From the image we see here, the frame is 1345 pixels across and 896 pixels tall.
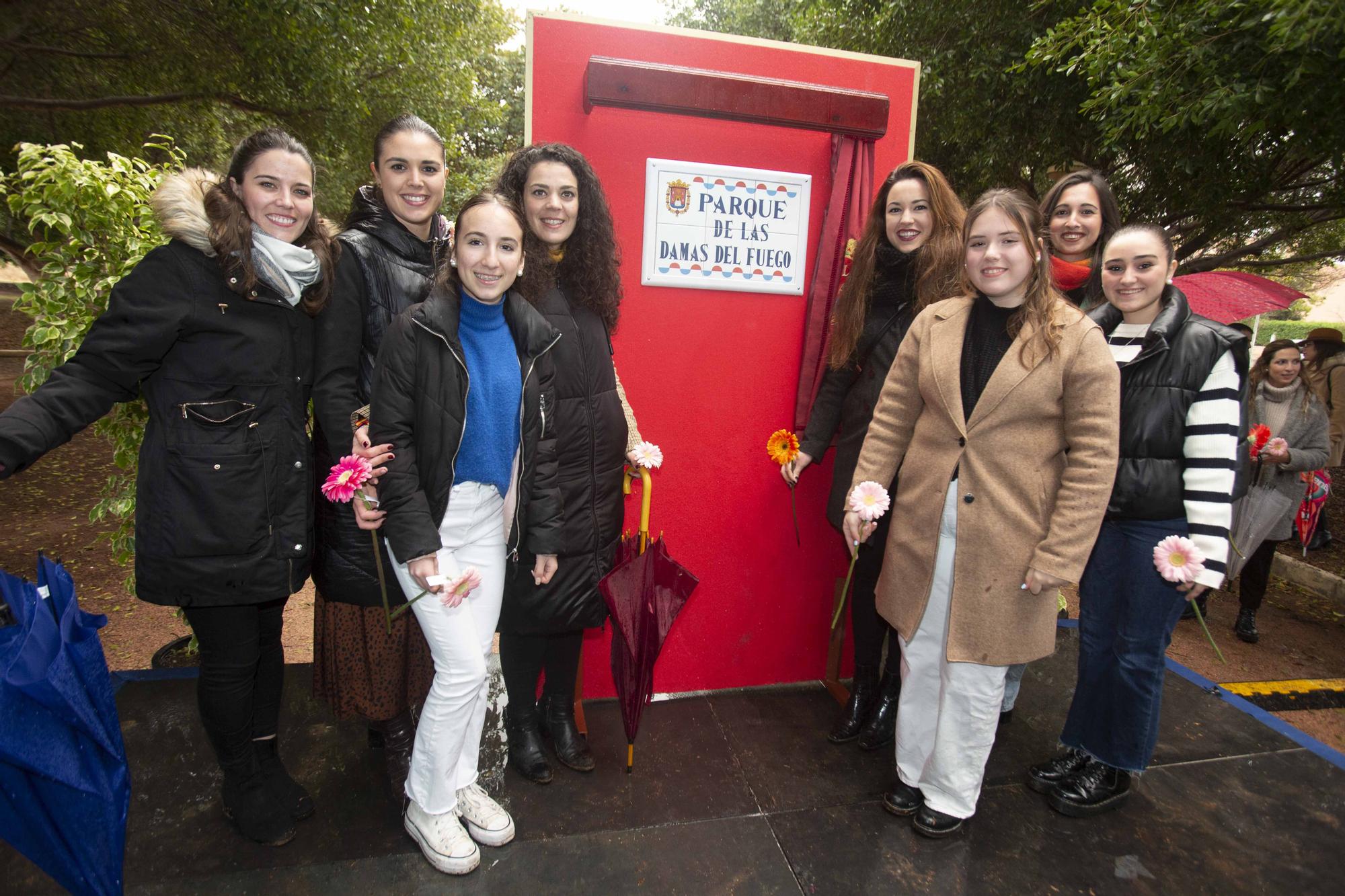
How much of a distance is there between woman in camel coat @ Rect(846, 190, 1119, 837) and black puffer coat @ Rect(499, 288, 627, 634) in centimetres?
77

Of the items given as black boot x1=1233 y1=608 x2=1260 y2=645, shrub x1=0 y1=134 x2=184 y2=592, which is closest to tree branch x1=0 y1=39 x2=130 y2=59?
shrub x1=0 y1=134 x2=184 y2=592

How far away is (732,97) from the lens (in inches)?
99.3

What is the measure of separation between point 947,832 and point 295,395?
2283mm

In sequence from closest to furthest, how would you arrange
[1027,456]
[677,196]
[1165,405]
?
[1027,456], [1165,405], [677,196]

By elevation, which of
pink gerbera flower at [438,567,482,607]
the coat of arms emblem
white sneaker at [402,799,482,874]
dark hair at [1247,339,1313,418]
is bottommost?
white sneaker at [402,799,482,874]

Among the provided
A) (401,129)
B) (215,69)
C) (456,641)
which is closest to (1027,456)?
(456,641)

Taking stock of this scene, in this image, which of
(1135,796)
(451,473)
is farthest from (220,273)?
(1135,796)

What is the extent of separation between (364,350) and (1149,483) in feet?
7.39

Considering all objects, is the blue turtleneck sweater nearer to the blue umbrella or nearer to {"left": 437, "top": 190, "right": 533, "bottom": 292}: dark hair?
{"left": 437, "top": 190, "right": 533, "bottom": 292}: dark hair

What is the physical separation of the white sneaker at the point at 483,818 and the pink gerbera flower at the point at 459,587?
0.67 m

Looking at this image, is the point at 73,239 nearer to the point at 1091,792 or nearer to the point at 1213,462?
the point at 1213,462

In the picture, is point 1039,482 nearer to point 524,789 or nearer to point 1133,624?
point 1133,624

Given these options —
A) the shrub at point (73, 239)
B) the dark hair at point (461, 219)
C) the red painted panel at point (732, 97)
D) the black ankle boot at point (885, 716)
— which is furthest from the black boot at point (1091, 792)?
the shrub at point (73, 239)

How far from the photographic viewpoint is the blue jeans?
2170 mm
